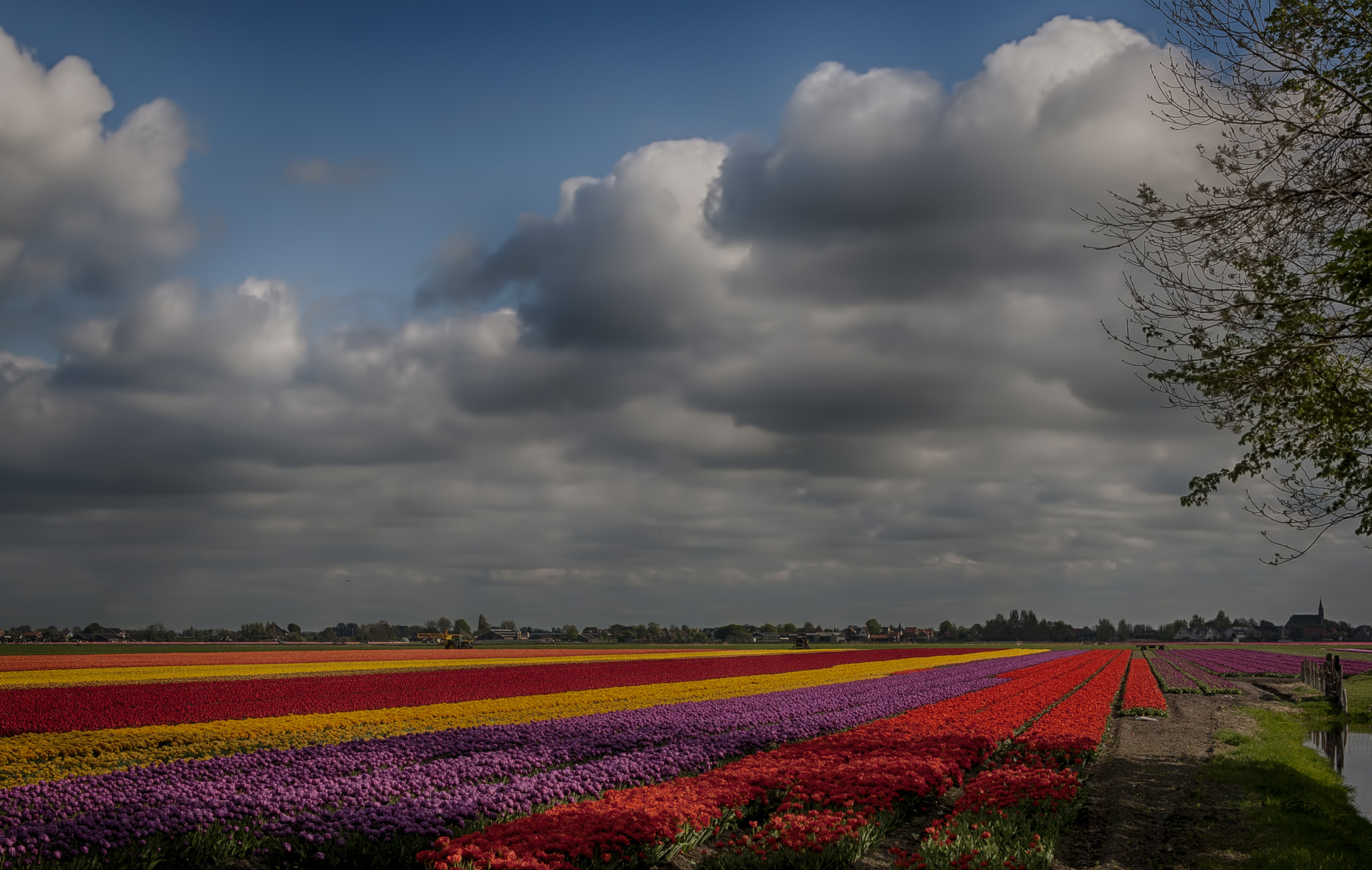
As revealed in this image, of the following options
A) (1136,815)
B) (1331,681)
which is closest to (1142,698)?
(1331,681)

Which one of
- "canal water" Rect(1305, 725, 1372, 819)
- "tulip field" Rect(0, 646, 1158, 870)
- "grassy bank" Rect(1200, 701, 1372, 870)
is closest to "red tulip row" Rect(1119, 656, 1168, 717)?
"tulip field" Rect(0, 646, 1158, 870)

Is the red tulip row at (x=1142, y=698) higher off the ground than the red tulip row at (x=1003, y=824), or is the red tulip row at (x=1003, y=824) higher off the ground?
the red tulip row at (x=1003, y=824)

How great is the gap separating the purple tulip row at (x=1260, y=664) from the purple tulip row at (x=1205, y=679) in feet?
3.65

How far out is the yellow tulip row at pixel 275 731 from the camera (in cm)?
1884

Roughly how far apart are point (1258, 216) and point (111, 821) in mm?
17577

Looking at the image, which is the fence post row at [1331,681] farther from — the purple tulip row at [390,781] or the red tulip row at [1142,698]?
the purple tulip row at [390,781]

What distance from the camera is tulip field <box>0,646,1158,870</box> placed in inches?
418

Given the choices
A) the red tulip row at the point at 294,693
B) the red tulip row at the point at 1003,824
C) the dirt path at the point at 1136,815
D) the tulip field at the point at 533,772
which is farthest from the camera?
the red tulip row at the point at 294,693

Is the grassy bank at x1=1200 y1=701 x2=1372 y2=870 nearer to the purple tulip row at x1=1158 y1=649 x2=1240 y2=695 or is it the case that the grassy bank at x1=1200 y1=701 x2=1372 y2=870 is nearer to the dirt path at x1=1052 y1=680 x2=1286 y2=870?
the dirt path at x1=1052 y1=680 x2=1286 y2=870

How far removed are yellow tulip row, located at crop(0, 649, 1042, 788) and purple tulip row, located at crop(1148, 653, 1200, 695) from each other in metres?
20.0

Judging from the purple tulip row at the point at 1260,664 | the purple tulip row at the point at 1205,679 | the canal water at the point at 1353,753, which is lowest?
the purple tulip row at the point at 1260,664

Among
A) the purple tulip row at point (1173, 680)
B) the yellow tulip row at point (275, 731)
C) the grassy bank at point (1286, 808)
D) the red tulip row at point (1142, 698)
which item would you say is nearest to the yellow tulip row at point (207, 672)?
the yellow tulip row at point (275, 731)

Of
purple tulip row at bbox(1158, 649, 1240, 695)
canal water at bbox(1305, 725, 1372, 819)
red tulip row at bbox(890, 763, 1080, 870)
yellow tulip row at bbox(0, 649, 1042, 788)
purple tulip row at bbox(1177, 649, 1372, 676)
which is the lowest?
purple tulip row at bbox(1177, 649, 1372, 676)

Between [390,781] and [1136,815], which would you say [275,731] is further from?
[1136,815]
